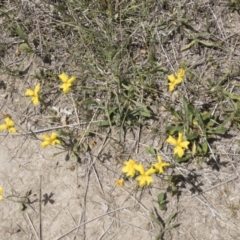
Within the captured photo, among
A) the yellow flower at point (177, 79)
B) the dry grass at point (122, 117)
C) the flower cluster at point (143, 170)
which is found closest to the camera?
the flower cluster at point (143, 170)

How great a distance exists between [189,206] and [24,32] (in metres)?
1.95

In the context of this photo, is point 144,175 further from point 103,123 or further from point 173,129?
point 103,123

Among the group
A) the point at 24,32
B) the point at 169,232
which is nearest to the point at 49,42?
the point at 24,32

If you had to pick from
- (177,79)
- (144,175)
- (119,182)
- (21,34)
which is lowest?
(119,182)

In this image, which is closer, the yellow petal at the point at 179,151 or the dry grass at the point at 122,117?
the yellow petal at the point at 179,151

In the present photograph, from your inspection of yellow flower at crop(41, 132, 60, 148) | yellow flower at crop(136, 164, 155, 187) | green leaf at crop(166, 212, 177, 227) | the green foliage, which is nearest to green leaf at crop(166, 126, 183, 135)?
the green foliage

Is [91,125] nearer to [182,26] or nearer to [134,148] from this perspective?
[134,148]

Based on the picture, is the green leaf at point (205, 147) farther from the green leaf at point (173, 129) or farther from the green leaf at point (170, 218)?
the green leaf at point (170, 218)

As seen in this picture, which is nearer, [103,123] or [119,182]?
[119,182]

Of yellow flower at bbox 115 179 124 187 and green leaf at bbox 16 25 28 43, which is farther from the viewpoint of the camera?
green leaf at bbox 16 25 28 43

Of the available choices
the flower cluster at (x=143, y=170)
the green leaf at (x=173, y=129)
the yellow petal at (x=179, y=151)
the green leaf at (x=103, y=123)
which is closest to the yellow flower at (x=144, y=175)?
the flower cluster at (x=143, y=170)

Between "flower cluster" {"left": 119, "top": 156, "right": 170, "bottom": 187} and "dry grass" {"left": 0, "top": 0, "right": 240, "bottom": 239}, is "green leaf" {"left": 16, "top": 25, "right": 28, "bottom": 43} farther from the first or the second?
"flower cluster" {"left": 119, "top": 156, "right": 170, "bottom": 187}

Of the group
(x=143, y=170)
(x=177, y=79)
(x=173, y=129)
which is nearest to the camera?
(x=143, y=170)

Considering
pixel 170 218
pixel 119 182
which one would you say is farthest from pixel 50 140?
pixel 170 218
